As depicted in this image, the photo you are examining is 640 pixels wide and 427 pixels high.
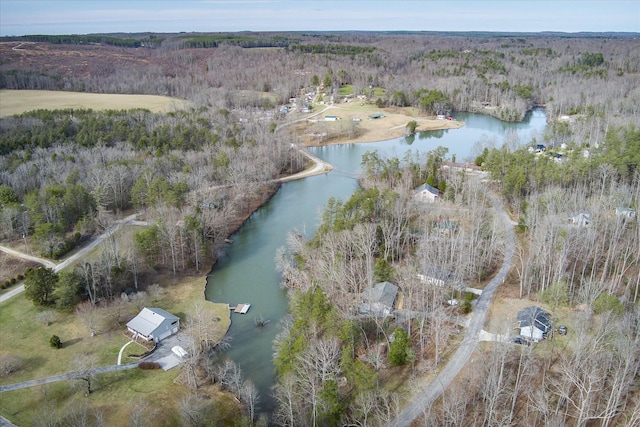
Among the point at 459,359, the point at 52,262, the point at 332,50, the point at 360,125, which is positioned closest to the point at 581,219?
the point at 459,359

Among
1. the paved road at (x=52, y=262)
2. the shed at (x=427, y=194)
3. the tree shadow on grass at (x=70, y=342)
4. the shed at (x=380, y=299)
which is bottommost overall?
the tree shadow on grass at (x=70, y=342)

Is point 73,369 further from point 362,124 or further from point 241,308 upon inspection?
point 362,124

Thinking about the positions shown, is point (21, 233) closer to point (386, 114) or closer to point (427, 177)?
point (427, 177)

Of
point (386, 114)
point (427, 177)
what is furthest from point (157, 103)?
point (427, 177)

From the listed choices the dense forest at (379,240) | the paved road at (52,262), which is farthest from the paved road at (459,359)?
the paved road at (52,262)

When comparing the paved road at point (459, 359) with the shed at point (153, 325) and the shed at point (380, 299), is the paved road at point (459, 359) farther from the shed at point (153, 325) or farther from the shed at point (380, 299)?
the shed at point (153, 325)

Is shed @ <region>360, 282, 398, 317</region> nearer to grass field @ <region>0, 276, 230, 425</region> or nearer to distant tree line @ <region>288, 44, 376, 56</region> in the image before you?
grass field @ <region>0, 276, 230, 425</region>
